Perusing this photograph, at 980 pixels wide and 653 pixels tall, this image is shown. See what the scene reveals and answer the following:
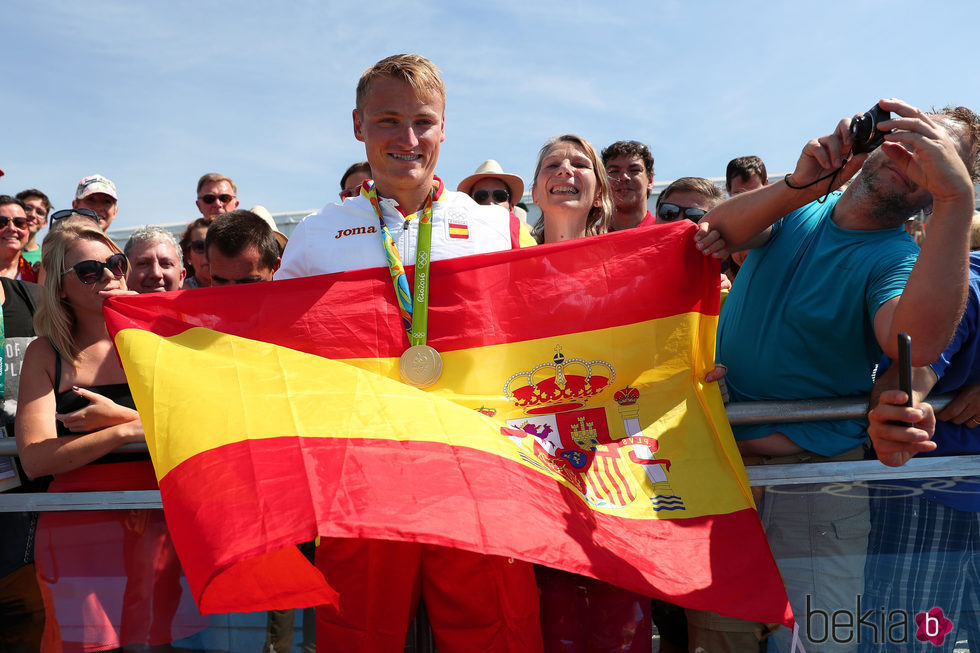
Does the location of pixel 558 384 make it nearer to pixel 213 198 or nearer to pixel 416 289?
pixel 416 289

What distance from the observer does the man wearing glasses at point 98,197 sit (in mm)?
6441

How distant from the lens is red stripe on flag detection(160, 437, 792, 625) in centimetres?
220

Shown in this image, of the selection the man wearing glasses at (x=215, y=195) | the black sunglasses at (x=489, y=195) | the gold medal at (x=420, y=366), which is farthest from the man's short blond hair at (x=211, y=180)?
the gold medal at (x=420, y=366)

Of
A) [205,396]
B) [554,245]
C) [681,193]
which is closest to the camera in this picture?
[205,396]

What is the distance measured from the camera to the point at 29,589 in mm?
3193

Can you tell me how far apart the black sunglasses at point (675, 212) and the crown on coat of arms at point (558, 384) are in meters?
1.55

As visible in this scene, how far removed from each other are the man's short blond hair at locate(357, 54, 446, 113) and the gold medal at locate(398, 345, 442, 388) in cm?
98

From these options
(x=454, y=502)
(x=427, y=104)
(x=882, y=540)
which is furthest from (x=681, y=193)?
(x=454, y=502)

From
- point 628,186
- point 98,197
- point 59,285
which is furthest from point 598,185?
point 98,197

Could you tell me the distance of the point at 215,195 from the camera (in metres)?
6.39

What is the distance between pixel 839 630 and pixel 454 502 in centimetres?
149

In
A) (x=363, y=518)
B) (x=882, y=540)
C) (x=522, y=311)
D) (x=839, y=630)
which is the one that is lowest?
(x=839, y=630)

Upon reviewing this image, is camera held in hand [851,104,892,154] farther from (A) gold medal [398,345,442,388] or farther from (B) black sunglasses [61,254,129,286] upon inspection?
(B) black sunglasses [61,254,129,286]

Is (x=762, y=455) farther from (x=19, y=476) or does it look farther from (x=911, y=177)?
(x=19, y=476)
